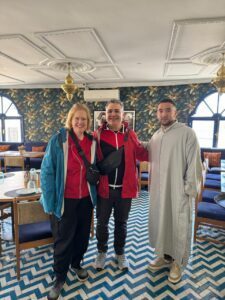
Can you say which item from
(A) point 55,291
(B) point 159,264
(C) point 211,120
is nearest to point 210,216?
(B) point 159,264

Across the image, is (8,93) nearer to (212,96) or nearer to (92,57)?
(92,57)

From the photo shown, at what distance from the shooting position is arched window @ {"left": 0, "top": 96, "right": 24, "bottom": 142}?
7.77 meters

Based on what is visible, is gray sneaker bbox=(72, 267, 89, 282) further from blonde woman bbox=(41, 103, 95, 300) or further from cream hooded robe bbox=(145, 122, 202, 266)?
cream hooded robe bbox=(145, 122, 202, 266)

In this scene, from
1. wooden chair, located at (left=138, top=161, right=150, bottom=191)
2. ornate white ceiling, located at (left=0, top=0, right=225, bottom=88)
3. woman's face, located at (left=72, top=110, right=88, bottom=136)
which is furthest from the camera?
wooden chair, located at (left=138, top=161, right=150, bottom=191)

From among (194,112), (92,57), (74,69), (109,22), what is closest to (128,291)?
(109,22)

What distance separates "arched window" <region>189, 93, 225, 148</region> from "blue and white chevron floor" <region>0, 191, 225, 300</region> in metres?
4.34

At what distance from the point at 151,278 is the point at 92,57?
11.9ft

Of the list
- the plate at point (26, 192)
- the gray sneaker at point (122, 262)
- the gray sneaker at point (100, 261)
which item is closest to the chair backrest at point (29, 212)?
the plate at point (26, 192)

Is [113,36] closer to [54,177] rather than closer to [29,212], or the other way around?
[54,177]

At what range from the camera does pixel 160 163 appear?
1992 millimetres

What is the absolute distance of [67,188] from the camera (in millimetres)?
1701

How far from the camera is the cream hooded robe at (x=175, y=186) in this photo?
189 cm

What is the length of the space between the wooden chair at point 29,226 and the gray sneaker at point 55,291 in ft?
1.25

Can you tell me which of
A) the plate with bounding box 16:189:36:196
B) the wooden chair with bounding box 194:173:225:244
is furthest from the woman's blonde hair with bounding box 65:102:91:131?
the wooden chair with bounding box 194:173:225:244
